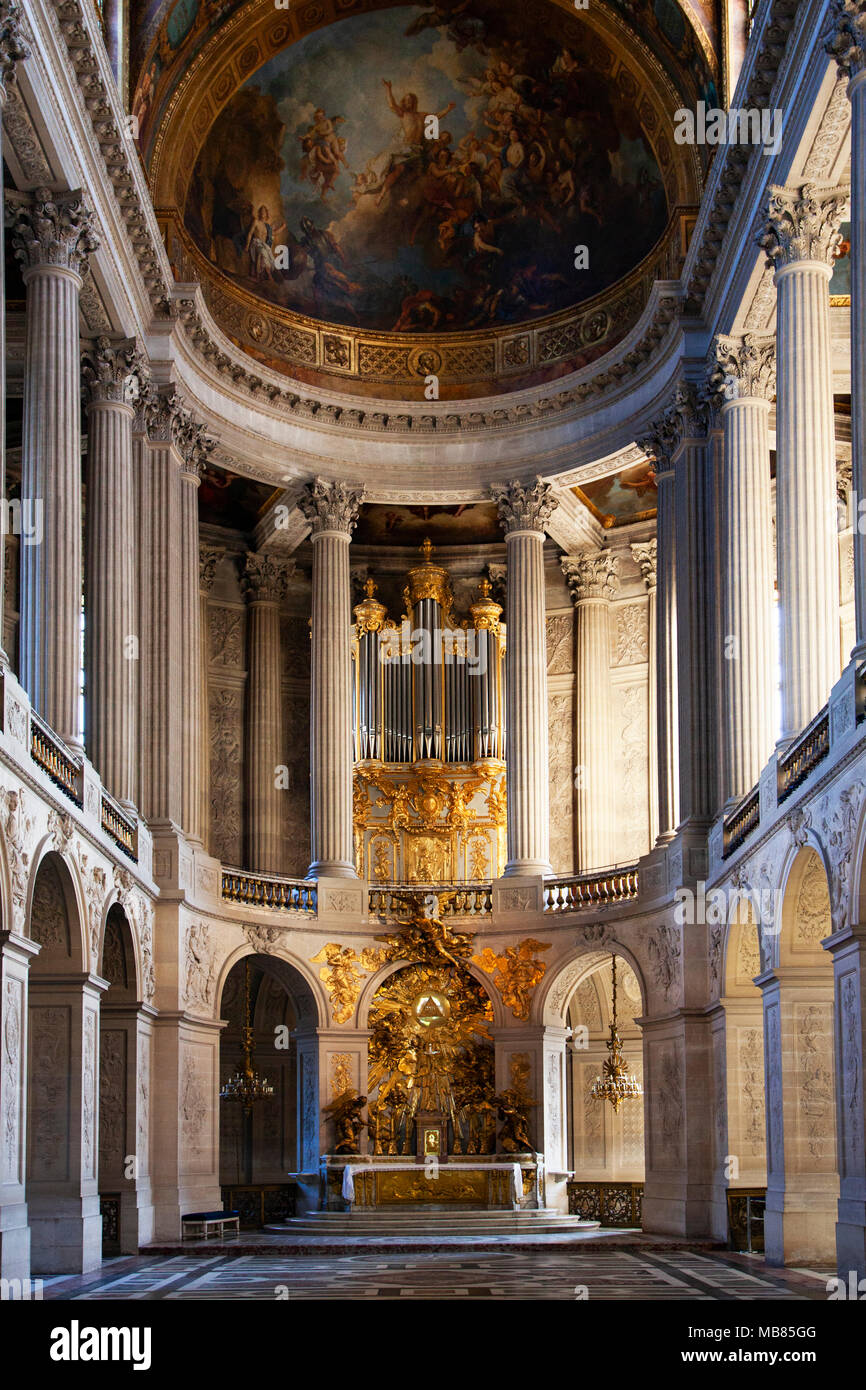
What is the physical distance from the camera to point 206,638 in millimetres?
42375

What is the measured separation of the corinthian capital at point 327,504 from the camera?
39.5 metres

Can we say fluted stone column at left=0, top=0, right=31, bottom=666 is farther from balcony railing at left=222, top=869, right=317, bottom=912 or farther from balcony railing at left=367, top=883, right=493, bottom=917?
balcony railing at left=367, top=883, right=493, bottom=917

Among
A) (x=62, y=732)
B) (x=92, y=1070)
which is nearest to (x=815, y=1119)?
(x=92, y=1070)

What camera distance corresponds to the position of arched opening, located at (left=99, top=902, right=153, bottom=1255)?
29922mm

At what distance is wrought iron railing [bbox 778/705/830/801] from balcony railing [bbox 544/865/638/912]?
10138 millimetres

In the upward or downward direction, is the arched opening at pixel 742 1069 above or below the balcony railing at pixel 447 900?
below

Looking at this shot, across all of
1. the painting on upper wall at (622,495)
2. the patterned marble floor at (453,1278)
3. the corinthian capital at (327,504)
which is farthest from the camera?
the painting on upper wall at (622,495)

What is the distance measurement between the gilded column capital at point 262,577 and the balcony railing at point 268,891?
25.2 feet

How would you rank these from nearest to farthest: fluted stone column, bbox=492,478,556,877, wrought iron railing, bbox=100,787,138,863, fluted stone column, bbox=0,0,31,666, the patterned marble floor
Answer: the patterned marble floor, fluted stone column, bbox=0,0,31,666, wrought iron railing, bbox=100,787,138,863, fluted stone column, bbox=492,478,556,877

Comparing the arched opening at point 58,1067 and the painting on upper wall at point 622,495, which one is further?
the painting on upper wall at point 622,495

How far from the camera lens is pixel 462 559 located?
146 feet

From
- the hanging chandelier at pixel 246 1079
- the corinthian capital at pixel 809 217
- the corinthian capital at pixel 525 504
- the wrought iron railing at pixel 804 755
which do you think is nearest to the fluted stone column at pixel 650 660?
the corinthian capital at pixel 525 504

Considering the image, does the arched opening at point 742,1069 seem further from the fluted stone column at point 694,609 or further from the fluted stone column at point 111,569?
the fluted stone column at point 111,569

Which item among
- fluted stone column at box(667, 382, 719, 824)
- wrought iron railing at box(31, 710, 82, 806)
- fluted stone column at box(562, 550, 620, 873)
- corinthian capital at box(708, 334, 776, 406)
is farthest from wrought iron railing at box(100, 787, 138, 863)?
fluted stone column at box(562, 550, 620, 873)
